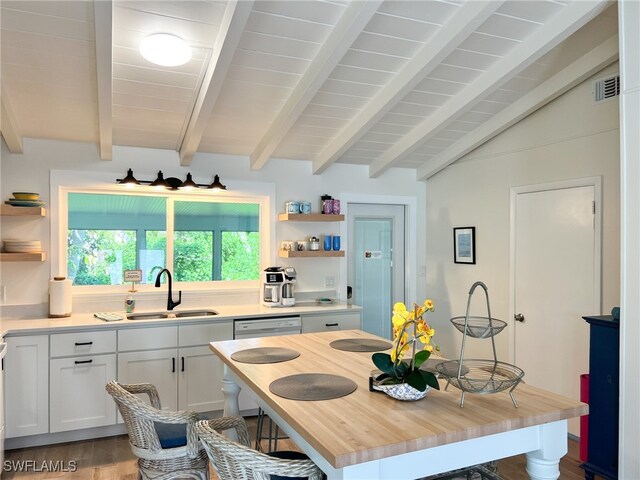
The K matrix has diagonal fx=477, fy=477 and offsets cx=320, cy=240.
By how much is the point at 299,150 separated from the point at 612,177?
2.45m

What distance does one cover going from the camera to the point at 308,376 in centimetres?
201

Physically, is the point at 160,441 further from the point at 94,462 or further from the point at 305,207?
the point at 305,207

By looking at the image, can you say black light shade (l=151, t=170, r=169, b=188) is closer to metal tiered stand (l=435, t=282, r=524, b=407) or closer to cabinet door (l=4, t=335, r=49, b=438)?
cabinet door (l=4, t=335, r=49, b=438)

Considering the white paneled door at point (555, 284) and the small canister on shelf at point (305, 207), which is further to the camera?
the small canister on shelf at point (305, 207)

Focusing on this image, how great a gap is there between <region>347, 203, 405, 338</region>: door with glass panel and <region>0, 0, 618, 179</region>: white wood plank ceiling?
93 centimetres

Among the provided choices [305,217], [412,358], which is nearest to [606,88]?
[305,217]

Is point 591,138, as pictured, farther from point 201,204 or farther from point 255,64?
point 201,204

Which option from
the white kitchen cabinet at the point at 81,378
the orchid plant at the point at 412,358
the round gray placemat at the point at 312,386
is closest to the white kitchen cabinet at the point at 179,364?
the white kitchen cabinet at the point at 81,378

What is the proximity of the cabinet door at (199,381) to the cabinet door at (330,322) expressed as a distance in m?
0.80

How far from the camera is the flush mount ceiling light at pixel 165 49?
2.54 m

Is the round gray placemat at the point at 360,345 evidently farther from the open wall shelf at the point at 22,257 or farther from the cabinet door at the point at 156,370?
the open wall shelf at the point at 22,257

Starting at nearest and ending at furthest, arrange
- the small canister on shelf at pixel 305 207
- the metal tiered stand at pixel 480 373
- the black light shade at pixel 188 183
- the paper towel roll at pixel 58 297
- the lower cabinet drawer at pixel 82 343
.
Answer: the metal tiered stand at pixel 480 373 → the lower cabinet drawer at pixel 82 343 → the paper towel roll at pixel 58 297 → the black light shade at pixel 188 183 → the small canister on shelf at pixel 305 207

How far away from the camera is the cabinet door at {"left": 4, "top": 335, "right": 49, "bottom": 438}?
3174 mm

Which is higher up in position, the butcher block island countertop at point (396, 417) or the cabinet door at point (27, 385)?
the butcher block island countertop at point (396, 417)
